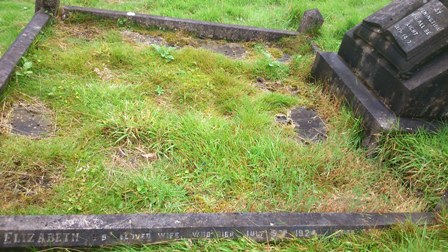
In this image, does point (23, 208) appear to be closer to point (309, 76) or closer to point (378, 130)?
point (378, 130)

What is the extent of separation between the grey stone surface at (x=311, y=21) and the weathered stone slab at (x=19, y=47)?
3623mm

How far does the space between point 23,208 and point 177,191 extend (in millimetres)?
1009

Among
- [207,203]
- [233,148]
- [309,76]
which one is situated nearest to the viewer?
[207,203]

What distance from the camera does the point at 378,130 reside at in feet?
10.5

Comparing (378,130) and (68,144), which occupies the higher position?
(378,130)

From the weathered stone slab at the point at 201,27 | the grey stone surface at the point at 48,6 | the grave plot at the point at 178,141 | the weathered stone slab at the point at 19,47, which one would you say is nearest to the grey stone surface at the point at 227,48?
the weathered stone slab at the point at 201,27

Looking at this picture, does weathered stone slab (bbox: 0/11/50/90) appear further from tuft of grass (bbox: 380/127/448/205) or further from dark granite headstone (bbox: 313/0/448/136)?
tuft of grass (bbox: 380/127/448/205)

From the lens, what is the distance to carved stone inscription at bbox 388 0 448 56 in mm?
3248

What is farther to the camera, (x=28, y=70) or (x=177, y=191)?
(x=28, y=70)

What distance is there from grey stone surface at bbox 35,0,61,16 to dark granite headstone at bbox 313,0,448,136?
12.6ft

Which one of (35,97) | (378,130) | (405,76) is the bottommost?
(35,97)

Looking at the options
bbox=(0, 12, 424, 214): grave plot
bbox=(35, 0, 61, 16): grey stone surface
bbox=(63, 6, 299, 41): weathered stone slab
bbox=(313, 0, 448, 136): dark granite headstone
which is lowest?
bbox=(0, 12, 424, 214): grave plot

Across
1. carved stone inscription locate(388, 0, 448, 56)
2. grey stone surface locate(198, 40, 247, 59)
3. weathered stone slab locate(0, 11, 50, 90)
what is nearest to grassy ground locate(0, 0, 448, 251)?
weathered stone slab locate(0, 11, 50, 90)

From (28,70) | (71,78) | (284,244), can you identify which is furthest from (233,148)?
(28,70)
